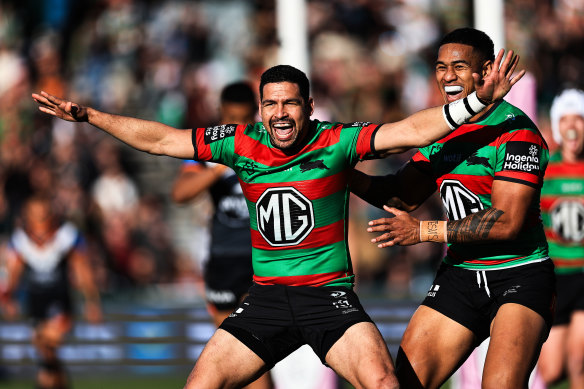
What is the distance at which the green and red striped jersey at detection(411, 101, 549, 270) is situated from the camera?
6.07 m

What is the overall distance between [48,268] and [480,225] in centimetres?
745

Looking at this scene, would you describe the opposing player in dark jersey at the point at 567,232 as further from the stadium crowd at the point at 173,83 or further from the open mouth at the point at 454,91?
the stadium crowd at the point at 173,83

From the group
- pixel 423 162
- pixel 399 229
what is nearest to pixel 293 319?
pixel 399 229

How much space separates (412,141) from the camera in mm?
5949

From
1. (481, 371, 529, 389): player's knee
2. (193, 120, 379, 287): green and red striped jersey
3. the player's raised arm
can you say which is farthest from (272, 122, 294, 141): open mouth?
(481, 371, 529, 389): player's knee

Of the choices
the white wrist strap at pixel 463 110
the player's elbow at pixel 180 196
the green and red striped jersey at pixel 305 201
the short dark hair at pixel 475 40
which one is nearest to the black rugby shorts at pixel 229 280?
the player's elbow at pixel 180 196

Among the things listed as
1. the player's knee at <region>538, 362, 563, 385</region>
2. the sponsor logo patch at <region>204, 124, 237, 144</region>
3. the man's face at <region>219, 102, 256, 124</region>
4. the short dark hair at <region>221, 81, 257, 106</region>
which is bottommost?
the player's knee at <region>538, 362, 563, 385</region>

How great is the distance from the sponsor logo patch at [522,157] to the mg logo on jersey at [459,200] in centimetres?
35

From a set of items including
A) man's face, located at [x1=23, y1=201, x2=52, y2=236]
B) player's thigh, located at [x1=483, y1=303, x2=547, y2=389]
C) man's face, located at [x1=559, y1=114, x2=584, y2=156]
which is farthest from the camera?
man's face, located at [x1=23, y1=201, x2=52, y2=236]

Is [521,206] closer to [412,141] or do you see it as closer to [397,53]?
[412,141]

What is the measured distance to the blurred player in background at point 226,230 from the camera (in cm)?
842

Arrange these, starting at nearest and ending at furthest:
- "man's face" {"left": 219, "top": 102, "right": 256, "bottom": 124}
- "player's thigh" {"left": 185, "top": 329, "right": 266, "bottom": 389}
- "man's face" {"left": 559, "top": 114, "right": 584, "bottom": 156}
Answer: "player's thigh" {"left": 185, "top": 329, "right": 266, "bottom": 389} → "man's face" {"left": 219, "top": 102, "right": 256, "bottom": 124} → "man's face" {"left": 559, "top": 114, "right": 584, "bottom": 156}

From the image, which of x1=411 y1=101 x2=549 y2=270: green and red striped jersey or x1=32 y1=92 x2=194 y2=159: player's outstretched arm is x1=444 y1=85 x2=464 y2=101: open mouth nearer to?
x1=411 y1=101 x2=549 y2=270: green and red striped jersey

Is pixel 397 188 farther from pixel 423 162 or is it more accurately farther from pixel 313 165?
pixel 313 165
